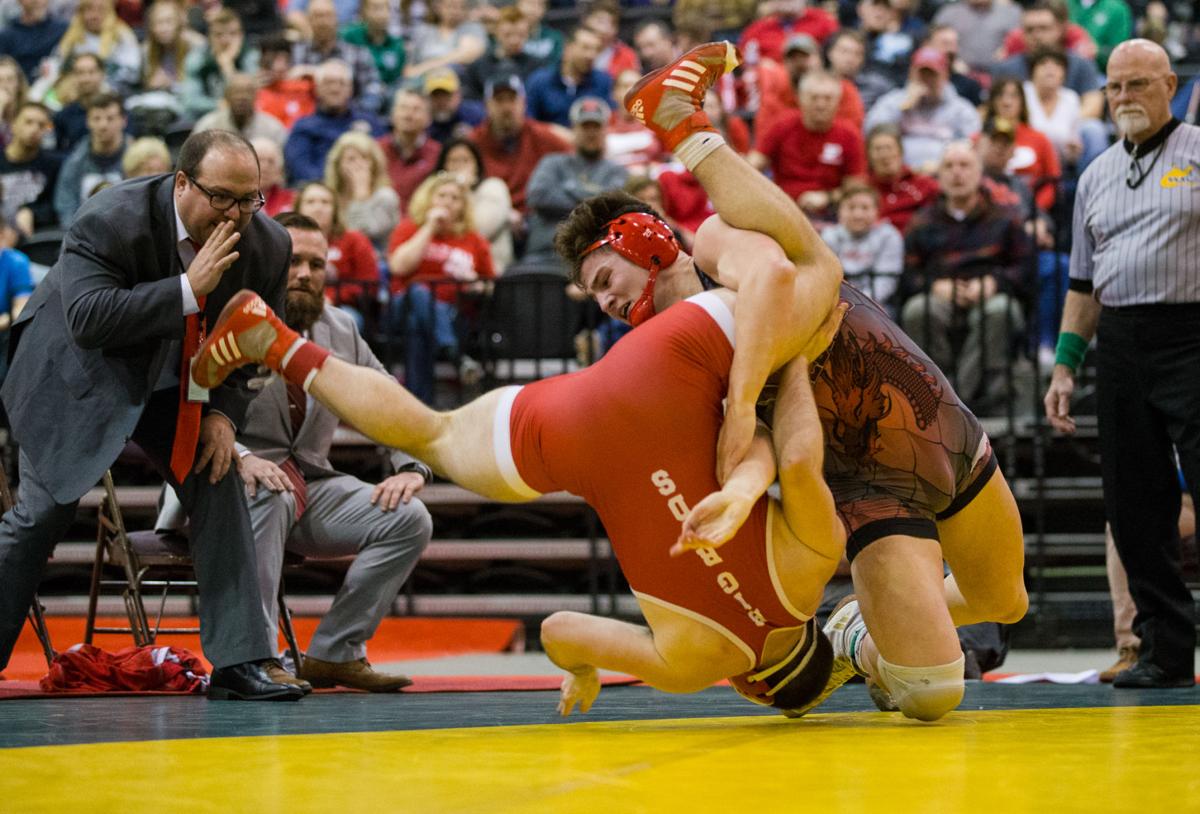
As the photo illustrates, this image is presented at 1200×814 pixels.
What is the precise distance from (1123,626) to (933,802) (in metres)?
3.34

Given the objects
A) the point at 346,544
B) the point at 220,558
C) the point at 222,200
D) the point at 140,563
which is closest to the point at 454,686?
the point at 346,544

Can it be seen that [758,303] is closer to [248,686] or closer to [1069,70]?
[248,686]

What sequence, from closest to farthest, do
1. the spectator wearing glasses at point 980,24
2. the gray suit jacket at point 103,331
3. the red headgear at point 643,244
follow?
1. the red headgear at point 643,244
2. the gray suit jacket at point 103,331
3. the spectator wearing glasses at point 980,24

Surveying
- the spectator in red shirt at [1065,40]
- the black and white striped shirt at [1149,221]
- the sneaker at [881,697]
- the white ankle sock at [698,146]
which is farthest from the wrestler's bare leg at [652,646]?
the spectator in red shirt at [1065,40]

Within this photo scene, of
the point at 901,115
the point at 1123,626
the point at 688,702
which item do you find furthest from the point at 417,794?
the point at 901,115

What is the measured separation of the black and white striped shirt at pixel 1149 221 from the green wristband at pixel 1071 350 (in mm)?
184

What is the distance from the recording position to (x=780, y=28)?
10555 mm

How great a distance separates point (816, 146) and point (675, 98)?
5.72 metres

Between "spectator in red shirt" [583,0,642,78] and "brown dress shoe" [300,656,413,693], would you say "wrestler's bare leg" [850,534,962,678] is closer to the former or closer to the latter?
"brown dress shoe" [300,656,413,693]

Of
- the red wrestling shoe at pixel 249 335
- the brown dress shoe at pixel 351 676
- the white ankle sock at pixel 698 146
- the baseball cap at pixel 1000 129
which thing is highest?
the baseball cap at pixel 1000 129

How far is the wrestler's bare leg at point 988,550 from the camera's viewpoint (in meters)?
3.69

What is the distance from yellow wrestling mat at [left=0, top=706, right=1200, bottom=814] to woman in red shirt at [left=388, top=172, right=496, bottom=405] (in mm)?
A: 4410

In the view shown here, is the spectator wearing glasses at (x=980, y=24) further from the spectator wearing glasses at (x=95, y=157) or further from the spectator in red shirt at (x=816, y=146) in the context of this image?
the spectator wearing glasses at (x=95, y=157)

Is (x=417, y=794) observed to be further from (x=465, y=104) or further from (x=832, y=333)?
(x=465, y=104)
